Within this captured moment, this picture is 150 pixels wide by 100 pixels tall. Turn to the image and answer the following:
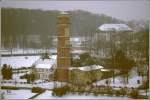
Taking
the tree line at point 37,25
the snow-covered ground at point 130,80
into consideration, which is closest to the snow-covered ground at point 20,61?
the tree line at point 37,25

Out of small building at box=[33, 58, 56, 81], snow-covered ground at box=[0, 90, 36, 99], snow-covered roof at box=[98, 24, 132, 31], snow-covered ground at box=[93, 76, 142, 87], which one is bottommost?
snow-covered ground at box=[0, 90, 36, 99]

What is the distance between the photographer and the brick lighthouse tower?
10.1ft

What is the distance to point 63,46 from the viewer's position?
3064mm

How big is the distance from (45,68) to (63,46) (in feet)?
0.96

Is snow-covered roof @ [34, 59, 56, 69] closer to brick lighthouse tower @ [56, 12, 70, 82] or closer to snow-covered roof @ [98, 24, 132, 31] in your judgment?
brick lighthouse tower @ [56, 12, 70, 82]

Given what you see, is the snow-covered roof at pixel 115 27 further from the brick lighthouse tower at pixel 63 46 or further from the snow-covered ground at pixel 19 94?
the snow-covered ground at pixel 19 94

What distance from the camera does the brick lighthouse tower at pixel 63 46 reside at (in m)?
3.06

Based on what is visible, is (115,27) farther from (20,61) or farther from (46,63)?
(20,61)

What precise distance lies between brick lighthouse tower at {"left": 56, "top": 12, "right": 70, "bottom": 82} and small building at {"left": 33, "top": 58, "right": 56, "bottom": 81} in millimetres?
65

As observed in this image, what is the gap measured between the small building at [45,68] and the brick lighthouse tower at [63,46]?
2.6 inches

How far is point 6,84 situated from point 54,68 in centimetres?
54

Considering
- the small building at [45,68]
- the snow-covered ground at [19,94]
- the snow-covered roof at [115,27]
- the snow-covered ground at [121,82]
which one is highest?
the snow-covered roof at [115,27]

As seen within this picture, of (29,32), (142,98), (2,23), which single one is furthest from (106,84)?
(2,23)

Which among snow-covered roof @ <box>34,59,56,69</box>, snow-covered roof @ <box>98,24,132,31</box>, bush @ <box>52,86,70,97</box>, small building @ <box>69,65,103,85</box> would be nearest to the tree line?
snow-covered roof @ <box>98,24,132,31</box>
